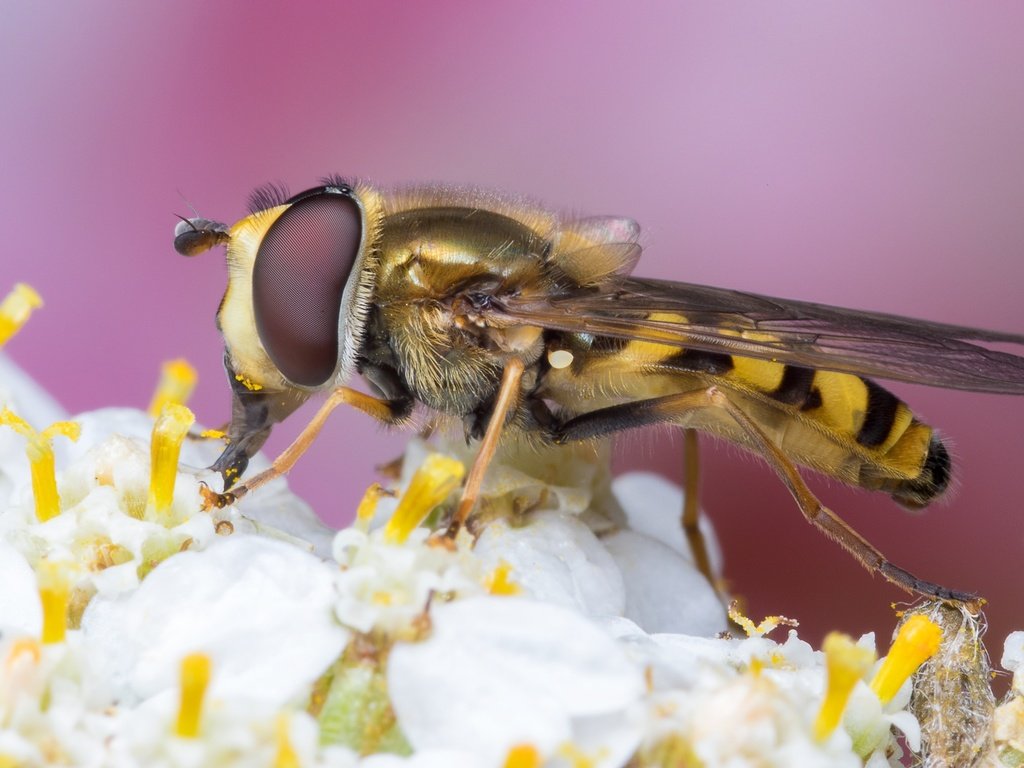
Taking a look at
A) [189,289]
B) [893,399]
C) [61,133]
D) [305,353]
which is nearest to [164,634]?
[305,353]

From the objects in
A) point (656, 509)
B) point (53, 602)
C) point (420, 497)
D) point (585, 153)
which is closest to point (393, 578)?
point (420, 497)

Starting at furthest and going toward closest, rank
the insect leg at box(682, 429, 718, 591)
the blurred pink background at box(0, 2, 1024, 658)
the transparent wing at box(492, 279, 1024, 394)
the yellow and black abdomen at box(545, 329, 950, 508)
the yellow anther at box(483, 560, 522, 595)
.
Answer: the blurred pink background at box(0, 2, 1024, 658) < the insect leg at box(682, 429, 718, 591) < the yellow and black abdomen at box(545, 329, 950, 508) < the transparent wing at box(492, 279, 1024, 394) < the yellow anther at box(483, 560, 522, 595)

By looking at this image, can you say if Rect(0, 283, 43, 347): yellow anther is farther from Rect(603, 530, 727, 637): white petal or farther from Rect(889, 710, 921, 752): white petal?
Rect(889, 710, 921, 752): white petal

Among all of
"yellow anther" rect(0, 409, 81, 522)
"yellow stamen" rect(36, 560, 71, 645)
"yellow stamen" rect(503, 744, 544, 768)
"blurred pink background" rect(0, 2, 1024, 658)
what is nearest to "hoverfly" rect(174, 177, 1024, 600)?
"yellow anther" rect(0, 409, 81, 522)

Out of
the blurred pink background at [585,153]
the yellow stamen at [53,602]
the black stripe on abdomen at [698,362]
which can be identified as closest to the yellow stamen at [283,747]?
the yellow stamen at [53,602]

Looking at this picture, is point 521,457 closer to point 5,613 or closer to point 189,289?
point 5,613
